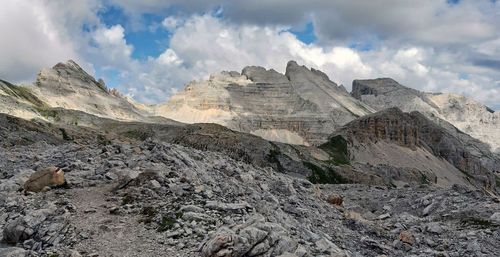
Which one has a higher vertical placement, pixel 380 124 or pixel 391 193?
pixel 380 124

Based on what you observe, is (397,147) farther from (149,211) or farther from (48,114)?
(149,211)

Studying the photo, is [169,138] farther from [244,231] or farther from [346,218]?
[244,231]

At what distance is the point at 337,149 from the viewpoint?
153000mm

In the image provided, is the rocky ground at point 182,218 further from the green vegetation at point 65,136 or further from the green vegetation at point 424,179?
the green vegetation at point 424,179

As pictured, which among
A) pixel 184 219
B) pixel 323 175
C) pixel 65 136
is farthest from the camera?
pixel 323 175

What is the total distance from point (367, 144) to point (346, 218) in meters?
149

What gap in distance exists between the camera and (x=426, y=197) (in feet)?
132

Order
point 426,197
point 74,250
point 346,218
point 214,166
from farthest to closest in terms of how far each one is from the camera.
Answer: point 426,197 < point 214,166 < point 346,218 < point 74,250

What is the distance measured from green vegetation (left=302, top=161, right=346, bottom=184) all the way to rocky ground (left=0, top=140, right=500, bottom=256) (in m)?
72.4

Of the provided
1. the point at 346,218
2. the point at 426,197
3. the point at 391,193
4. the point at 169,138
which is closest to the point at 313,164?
the point at 169,138

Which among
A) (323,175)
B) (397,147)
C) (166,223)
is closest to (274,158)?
(323,175)

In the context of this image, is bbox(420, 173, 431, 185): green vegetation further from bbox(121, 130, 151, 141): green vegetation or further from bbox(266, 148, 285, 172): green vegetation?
bbox(121, 130, 151, 141): green vegetation

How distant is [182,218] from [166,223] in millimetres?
768

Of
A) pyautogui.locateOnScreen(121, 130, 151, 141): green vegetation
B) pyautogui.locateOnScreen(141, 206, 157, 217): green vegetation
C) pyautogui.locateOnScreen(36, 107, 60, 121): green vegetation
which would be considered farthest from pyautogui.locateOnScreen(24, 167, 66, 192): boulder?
pyautogui.locateOnScreen(36, 107, 60, 121): green vegetation
